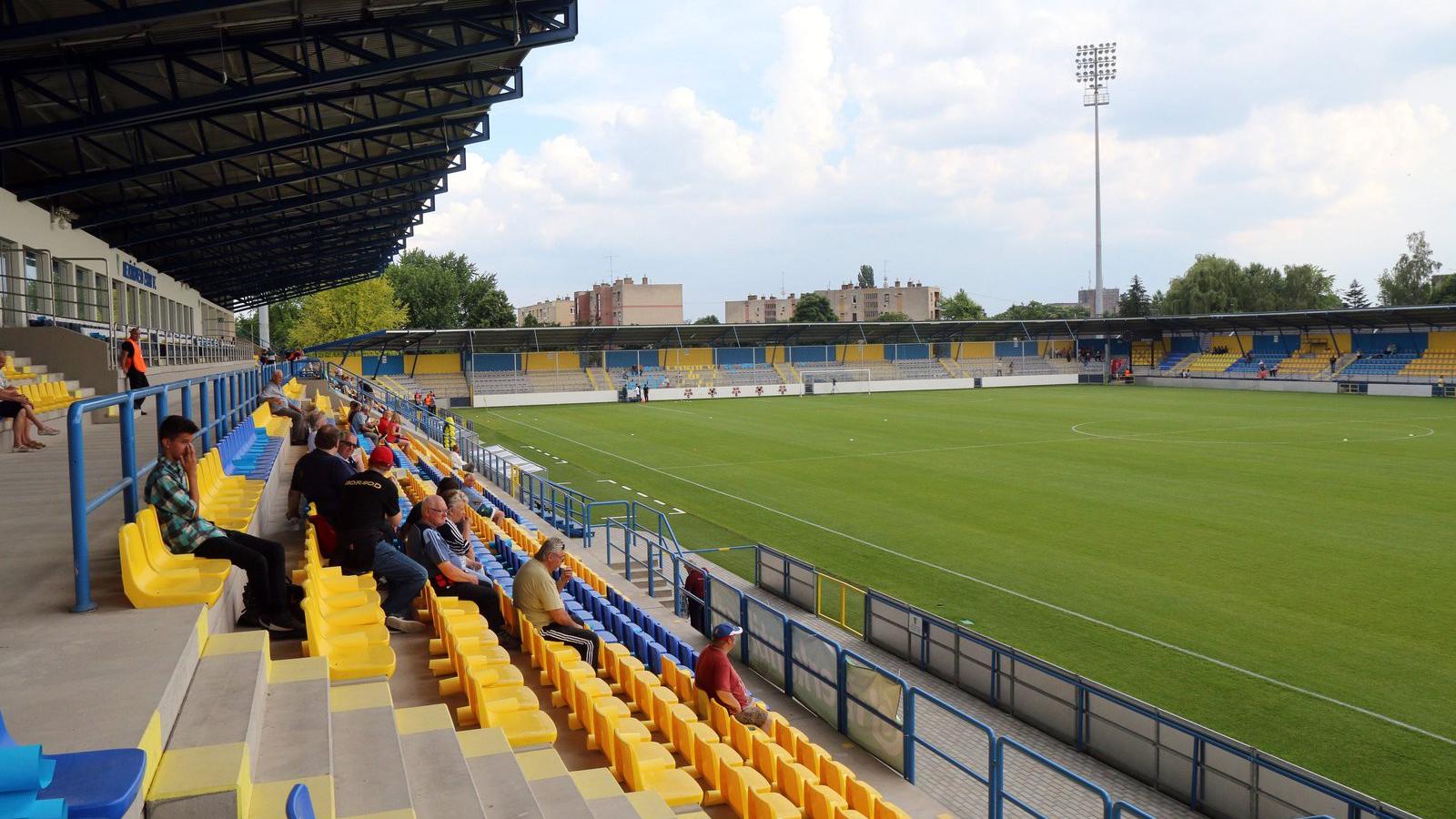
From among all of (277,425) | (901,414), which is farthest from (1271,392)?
(277,425)

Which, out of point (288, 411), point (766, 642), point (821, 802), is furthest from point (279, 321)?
point (821, 802)

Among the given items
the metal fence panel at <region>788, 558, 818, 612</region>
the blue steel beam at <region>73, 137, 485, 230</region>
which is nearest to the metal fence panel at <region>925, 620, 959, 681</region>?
the metal fence panel at <region>788, 558, 818, 612</region>

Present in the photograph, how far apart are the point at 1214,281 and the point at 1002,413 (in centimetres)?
5196

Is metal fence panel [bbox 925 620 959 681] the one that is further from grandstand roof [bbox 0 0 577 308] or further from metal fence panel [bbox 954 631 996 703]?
grandstand roof [bbox 0 0 577 308]

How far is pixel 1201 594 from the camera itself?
46.4 feet

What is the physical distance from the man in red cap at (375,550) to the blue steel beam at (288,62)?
349 inches

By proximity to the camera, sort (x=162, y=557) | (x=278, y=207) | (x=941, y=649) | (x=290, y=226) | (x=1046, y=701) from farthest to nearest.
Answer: (x=290, y=226), (x=278, y=207), (x=941, y=649), (x=1046, y=701), (x=162, y=557)

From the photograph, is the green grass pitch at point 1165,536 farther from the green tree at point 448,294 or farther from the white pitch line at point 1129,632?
the green tree at point 448,294

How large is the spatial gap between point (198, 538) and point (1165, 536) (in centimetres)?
1717

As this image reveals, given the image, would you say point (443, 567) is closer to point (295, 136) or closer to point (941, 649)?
point (941, 649)

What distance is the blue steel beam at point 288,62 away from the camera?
13.1 metres

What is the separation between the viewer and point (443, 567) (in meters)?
7.65

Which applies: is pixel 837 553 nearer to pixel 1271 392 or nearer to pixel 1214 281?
pixel 1271 392

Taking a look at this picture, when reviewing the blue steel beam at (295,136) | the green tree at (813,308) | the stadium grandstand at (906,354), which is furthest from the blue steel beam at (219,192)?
the green tree at (813,308)
